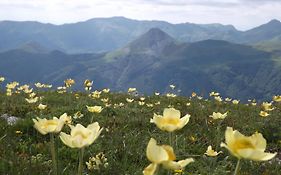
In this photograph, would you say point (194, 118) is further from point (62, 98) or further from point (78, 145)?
point (78, 145)

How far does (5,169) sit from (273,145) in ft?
23.7

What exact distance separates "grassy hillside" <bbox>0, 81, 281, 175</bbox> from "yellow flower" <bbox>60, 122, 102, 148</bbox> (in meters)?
0.85

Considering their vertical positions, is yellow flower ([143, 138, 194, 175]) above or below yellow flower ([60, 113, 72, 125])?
above

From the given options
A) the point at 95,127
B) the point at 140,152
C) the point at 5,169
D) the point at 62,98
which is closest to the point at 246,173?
the point at 140,152

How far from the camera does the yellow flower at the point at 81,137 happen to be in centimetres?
271

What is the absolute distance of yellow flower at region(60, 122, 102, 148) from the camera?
2715 millimetres

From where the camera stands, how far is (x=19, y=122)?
8.39m

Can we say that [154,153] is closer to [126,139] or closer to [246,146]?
[246,146]

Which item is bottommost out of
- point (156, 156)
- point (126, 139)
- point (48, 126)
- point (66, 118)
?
point (126, 139)

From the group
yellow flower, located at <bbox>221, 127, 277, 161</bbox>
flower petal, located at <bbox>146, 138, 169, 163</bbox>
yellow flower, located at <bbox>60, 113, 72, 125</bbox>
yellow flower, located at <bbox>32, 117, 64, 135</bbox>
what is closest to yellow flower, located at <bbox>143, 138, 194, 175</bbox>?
flower petal, located at <bbox>146, 138, 169, 163</bbox>

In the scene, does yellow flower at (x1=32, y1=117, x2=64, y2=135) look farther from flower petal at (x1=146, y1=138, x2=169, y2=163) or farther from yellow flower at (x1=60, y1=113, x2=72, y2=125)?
flower petal at (x1=146, y1=138, x2=169, y2=163)

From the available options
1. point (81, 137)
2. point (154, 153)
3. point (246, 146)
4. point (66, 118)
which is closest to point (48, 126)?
point (81, 137)

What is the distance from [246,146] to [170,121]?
2.56 ft

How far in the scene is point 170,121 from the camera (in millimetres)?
3166
